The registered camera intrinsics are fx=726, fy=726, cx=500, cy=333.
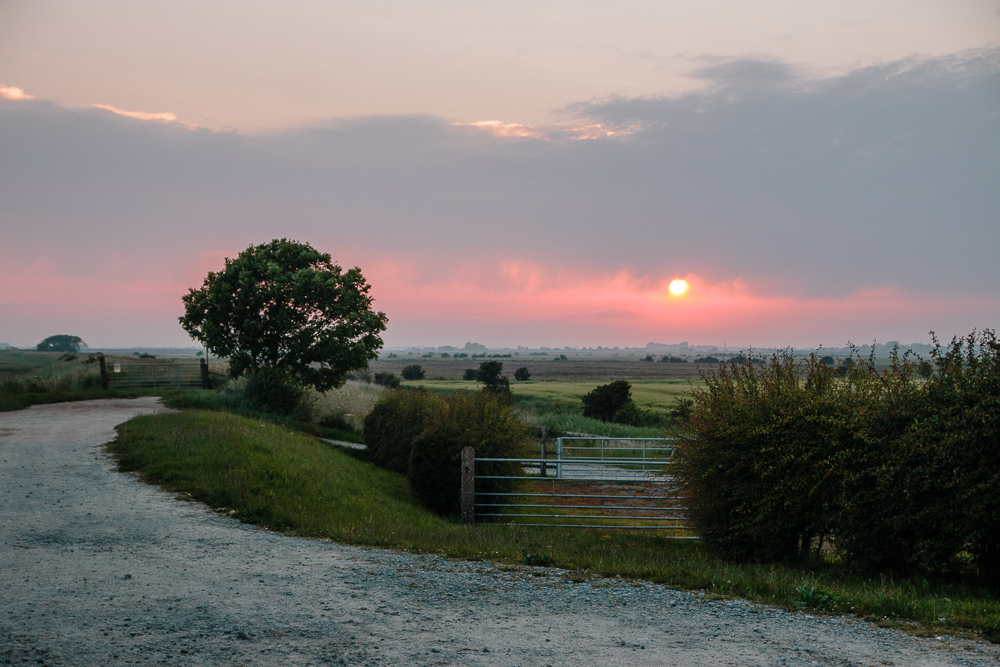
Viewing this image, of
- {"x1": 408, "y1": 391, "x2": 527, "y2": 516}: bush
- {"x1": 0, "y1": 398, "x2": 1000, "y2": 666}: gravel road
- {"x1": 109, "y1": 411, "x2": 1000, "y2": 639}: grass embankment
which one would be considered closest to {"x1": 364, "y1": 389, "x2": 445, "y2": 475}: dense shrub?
{"x1": 109, "y1": 411, "x2": 1000, "y2": 639}: grass embankment

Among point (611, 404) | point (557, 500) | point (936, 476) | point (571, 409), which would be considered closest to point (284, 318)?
point (557, 500)

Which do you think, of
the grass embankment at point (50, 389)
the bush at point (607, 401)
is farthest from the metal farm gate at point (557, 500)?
the bush at point (607, 401)

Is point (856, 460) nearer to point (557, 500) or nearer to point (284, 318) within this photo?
point (557, 500)

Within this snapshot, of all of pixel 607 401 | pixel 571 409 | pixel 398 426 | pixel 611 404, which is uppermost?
pixel 398 426

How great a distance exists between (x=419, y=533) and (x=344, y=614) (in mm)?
4826

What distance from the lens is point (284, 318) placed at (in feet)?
104

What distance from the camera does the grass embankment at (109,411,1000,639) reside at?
311 inches

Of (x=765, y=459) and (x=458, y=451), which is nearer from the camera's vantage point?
(x=765, y=459)

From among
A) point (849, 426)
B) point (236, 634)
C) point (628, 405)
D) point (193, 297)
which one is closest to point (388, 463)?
point (193, 297)

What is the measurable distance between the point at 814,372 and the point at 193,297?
28.7 metres

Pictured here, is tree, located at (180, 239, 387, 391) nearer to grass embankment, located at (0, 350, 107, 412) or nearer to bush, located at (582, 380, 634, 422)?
grass embankment, located at (0, 350, 107, 412)

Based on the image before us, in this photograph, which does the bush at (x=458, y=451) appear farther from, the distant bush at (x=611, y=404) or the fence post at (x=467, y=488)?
the distant bush at (x=611, y=404)

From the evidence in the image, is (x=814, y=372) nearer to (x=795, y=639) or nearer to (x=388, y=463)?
(x=795, y=639)

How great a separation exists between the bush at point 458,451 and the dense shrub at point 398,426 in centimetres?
334
